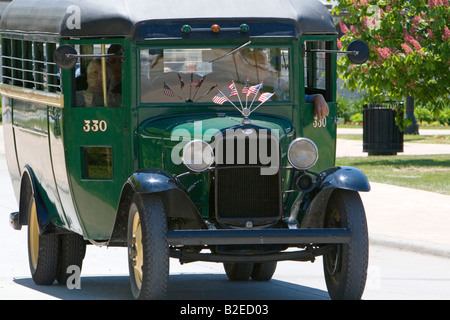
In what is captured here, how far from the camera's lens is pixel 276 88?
913 centimetres

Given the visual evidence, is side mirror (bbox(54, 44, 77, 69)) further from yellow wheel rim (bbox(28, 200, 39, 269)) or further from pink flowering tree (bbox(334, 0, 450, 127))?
pink flowering tree (bbox(334, 0, 450, 127))

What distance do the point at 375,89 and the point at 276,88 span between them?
1408 cm

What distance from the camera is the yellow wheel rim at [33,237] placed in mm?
10141

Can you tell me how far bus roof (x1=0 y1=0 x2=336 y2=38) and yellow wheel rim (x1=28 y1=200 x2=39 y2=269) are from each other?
179 cm

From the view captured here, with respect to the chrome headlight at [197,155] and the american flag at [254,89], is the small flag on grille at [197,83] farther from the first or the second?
the chrome headlight at [197,155]

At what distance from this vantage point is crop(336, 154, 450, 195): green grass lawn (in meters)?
18.4

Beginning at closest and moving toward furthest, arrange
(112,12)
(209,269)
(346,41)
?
(112,12) < (209,269) < (346,41)

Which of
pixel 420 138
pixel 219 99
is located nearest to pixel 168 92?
pixel 219 99

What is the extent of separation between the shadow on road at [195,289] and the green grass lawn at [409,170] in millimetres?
7601

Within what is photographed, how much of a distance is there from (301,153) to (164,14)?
150 cm

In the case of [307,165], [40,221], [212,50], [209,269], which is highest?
[212,50]
